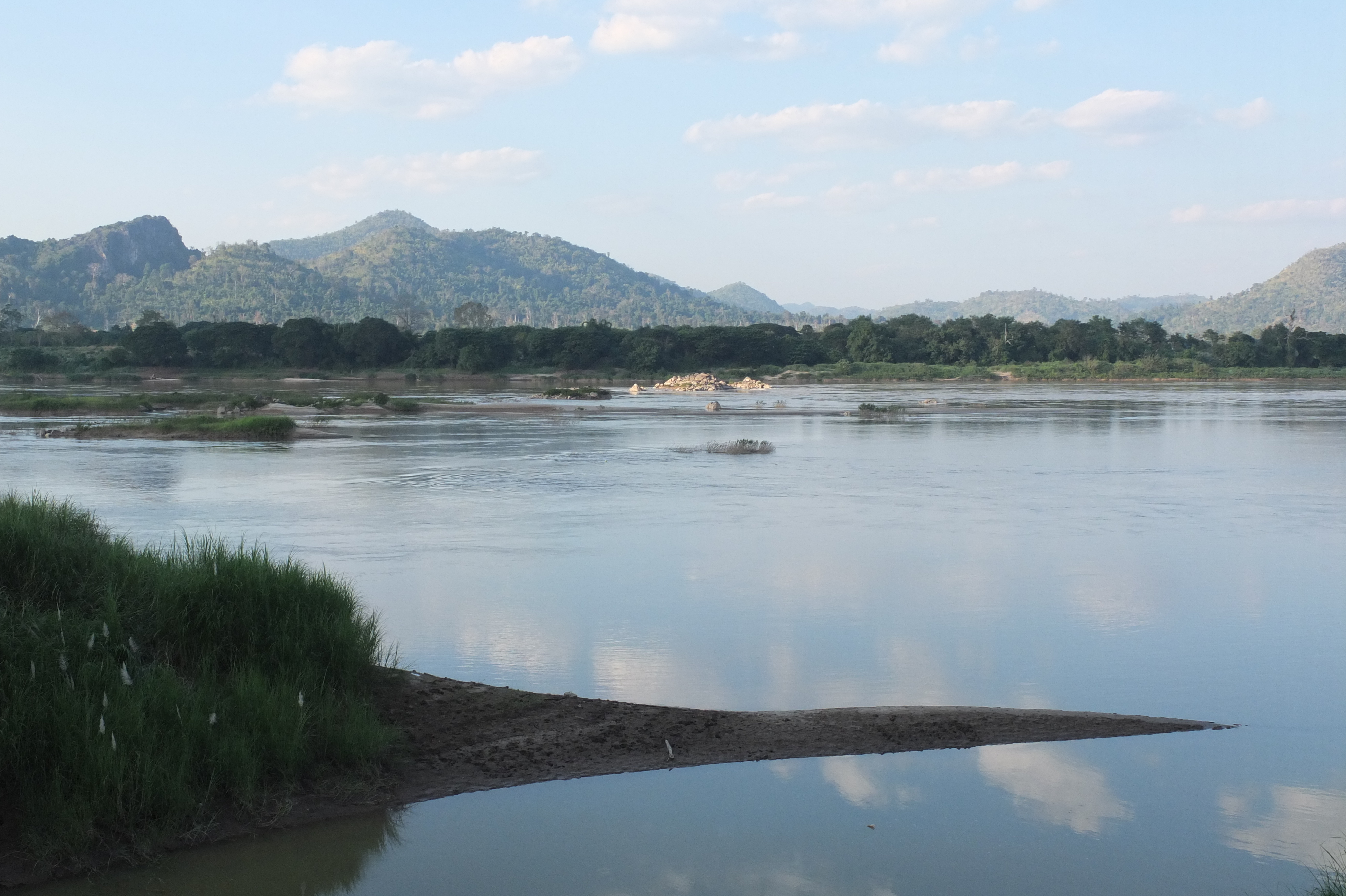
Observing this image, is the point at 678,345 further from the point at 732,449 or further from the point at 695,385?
the point at 732,449

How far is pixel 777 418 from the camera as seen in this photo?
3881 cm

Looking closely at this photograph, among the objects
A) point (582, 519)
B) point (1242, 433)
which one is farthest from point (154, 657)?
point (1242, 433)

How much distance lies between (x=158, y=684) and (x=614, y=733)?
231 centimetres

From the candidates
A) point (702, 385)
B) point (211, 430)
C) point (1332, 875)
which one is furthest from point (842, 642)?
point (702, 385)

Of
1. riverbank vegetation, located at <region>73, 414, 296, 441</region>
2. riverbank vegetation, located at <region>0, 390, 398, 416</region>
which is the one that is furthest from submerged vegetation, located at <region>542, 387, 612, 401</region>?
riverbank vegetation, located at <region>73, 414, 296, 441</region>

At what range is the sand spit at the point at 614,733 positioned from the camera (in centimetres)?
589

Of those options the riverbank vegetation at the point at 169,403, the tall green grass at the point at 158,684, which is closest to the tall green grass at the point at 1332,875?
the tall green grass at the point at 158,684

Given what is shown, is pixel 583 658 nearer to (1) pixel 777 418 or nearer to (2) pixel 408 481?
(2) pixel 408 481

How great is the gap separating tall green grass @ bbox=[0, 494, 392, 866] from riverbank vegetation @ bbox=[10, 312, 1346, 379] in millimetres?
78149

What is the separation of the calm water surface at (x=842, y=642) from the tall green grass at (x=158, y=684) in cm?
32

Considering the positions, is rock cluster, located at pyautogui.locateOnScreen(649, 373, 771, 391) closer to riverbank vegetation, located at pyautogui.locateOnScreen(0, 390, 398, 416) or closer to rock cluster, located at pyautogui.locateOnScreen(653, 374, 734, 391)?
rock cluster, located at pyautogui.locateOnScreen(653, 374, 734, 391)

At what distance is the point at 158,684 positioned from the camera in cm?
545

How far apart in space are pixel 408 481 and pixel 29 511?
11.9m

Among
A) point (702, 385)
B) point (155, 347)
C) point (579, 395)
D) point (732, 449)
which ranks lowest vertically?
point (732, 449)
